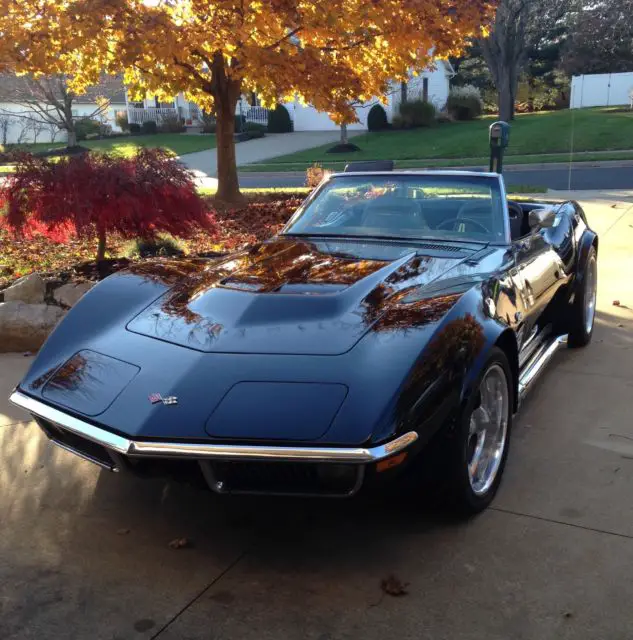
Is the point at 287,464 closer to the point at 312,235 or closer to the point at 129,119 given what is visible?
the point at 312,235

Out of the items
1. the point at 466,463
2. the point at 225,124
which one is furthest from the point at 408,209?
the point at 225,124

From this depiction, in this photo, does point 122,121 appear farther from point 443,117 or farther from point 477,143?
point 477,143

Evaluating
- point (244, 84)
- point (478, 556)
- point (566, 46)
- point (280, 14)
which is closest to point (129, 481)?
point (478, 556)

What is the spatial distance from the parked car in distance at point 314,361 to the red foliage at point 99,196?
243 cm

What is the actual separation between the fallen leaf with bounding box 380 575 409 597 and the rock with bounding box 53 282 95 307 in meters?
4.07

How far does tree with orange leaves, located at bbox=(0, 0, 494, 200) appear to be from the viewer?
8875 millimetres

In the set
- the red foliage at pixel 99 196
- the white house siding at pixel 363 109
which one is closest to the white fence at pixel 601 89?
the white house siding at pixel 363 109

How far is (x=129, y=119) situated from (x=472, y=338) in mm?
49623

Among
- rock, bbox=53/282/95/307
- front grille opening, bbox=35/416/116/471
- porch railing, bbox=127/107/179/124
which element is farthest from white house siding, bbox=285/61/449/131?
front grille opening, bbox=35/416/116/471

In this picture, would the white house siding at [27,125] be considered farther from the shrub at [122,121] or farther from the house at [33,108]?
the shrub at [122,121]

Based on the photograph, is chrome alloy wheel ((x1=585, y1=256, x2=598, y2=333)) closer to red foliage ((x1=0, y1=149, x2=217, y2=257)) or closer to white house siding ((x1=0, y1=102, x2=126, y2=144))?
red foliage ((x1=0, y1=149, x2=217, y2=257))

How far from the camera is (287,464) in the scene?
251cm

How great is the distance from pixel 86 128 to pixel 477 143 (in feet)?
89.6

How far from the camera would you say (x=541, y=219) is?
458 cm
